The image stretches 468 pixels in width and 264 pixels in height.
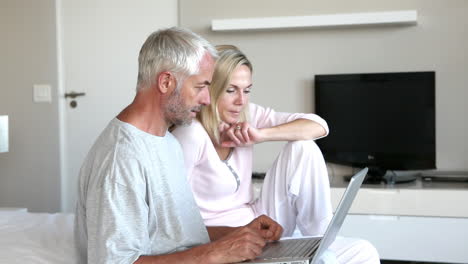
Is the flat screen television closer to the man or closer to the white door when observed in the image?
the white door

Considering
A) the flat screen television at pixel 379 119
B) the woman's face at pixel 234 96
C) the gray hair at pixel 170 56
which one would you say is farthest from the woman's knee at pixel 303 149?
the flat screen television at pixel 379 119

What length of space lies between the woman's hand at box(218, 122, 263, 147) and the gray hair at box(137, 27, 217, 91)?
60 centimetres

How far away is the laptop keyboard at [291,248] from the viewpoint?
146 cm

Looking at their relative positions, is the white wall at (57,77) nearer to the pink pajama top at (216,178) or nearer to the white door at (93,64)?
the white door at (93,64)

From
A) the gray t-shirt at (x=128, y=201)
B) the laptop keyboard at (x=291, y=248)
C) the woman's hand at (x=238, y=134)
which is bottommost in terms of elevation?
the laptop keyboard at (x=291, y=248)

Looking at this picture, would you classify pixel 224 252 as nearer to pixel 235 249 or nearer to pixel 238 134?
pixel 235 249

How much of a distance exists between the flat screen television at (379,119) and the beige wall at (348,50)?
11 cm

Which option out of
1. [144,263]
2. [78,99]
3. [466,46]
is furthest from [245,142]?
[78,99]

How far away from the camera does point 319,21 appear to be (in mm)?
3838

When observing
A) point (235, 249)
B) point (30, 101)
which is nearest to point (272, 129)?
point (235, 249)

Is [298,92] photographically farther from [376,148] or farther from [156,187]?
[156,187]

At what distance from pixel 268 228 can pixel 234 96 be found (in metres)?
0.56

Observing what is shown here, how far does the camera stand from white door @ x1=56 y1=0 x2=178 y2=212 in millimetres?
4324

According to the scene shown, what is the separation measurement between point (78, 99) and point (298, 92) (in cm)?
160
